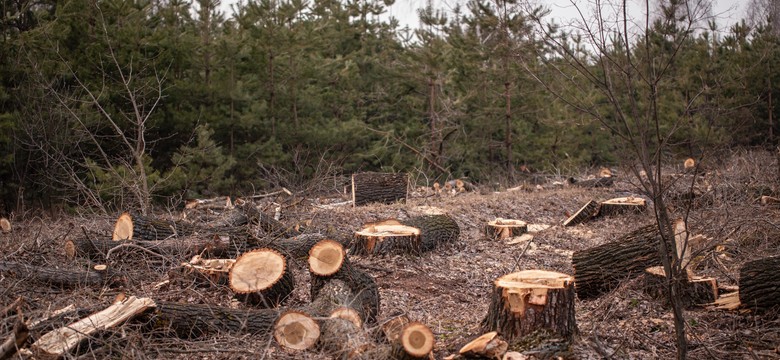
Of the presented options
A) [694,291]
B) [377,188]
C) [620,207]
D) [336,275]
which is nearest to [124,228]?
[336,275]

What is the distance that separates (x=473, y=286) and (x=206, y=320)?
311 centimetres

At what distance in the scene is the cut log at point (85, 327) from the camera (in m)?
3.50

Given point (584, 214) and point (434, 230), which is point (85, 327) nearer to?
point (434, 230)

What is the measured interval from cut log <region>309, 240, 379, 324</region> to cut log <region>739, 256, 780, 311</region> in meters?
2.82

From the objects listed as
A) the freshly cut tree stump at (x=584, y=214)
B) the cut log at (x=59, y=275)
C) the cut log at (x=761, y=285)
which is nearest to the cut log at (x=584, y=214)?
the freshly cut tree stump at (x=584, y=214)

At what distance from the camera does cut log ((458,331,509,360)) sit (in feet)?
12.8

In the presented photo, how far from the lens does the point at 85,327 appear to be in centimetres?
373

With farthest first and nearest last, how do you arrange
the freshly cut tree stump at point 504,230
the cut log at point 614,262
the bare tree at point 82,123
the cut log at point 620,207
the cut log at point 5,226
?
the bare tree at point 82,123
the cut log at point 620,207
the cut log at point 5,226
the freshly cut tree stump at point 504,230
the cut log at point 614,262

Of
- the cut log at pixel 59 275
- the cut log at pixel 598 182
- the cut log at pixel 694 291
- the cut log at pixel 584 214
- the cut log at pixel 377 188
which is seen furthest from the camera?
the cut log at pixel 598 182

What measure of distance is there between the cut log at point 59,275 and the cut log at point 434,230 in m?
3.64

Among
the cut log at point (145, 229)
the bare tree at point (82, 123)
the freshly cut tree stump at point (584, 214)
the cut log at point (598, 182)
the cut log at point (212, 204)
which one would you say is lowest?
the cut log at point (598, 182)

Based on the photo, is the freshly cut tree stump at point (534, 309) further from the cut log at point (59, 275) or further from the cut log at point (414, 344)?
the cut log at point (59, 275)

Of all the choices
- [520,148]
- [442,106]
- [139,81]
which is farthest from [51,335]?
[520,148]

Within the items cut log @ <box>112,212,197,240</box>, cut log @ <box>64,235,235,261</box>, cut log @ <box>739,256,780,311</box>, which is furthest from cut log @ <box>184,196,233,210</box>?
cut log @ <box>739,256,780,311</box>
